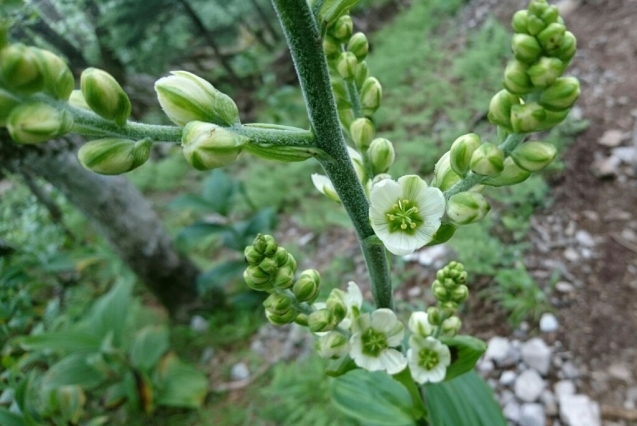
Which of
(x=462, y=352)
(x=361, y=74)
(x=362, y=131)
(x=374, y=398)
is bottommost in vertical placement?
(x=374, y=398)

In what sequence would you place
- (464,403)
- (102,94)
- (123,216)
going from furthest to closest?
(123,216) < (464,403) < (102,94)

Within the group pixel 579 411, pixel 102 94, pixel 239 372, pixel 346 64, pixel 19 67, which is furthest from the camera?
pixel 239 372

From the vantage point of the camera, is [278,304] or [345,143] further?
[278,304]

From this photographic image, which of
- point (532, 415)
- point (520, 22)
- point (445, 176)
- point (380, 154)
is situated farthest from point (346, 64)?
point (532, 415)

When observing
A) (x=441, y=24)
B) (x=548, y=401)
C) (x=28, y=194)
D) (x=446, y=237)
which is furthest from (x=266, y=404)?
(x=441, y=24)

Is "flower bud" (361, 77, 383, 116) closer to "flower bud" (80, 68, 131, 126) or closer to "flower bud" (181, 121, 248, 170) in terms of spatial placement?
"flower bud" (181, 121, 248, 170)

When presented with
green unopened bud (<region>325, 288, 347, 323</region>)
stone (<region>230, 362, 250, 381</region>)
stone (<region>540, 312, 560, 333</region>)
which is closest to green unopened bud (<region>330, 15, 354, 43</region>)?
green unopened bud (<region>325, 288, 347, 323</region>)

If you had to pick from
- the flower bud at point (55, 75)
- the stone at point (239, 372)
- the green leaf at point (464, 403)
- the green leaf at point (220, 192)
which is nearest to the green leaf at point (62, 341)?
the stone at point (239, 372)

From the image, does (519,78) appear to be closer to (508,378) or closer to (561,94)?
(561,94)
